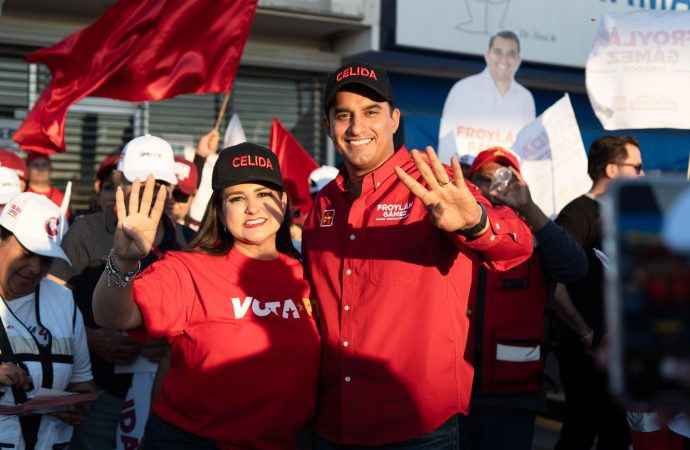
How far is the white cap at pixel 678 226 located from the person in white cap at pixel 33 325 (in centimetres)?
313

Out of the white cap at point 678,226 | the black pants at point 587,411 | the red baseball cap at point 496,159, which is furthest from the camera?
the black pants at point 587,411

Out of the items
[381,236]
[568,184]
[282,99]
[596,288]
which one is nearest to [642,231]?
[381,236]

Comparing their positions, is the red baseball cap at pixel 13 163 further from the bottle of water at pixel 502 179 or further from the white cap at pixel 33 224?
the bottle of water at pixel 502 179

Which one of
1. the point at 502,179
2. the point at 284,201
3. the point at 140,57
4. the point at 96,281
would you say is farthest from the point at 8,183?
the point at 502,179

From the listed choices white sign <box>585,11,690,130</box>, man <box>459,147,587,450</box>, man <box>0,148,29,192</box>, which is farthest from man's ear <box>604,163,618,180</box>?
man <box>0,148,29,192</box>

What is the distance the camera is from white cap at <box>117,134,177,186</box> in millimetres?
5066

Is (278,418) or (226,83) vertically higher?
(226,83)

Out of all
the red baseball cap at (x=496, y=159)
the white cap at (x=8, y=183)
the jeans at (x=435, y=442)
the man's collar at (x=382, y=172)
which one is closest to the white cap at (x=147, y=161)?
the white cap at (x=8, y=183)

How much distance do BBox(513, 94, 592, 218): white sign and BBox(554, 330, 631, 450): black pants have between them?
1662 millimetres

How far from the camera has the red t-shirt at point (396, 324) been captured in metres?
Answer: 3.12

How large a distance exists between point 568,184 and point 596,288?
1.90 metres

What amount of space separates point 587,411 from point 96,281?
10.6 ft

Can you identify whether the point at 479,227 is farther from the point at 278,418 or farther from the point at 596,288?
the point at 596,288

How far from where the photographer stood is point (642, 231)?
1.37 meters
